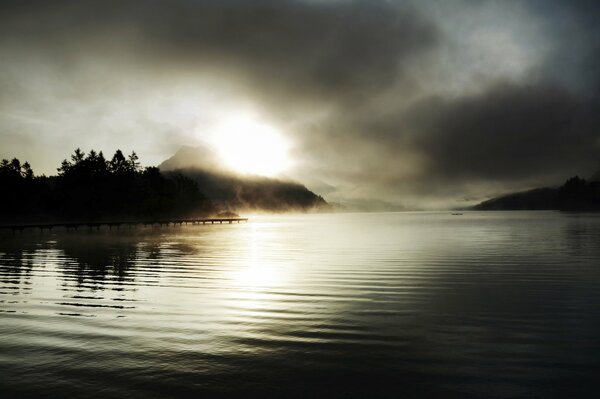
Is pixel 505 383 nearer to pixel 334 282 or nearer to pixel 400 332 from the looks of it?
pixel 400 332

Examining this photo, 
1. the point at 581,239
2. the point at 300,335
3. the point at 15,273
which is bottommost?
the point at 581,239

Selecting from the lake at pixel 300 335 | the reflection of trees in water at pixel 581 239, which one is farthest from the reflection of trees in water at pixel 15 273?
the reflection of trees in water at pixel 581 239

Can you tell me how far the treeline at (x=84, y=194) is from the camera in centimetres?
12450

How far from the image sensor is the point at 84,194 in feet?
453

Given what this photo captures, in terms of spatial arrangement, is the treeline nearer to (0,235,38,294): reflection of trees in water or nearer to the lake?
(0,235,38,294): reflection of trees in water

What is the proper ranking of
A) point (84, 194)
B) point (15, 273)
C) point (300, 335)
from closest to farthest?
1. point (300, 335)
2. point (15, 273)
3. point (84, 194)

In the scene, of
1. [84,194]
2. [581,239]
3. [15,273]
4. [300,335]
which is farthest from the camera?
[84,194]

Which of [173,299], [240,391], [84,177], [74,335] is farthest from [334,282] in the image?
[84,177]

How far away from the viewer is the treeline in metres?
124

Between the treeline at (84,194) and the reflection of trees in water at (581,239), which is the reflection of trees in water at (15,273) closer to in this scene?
the reflection of trees in water at (581,239)

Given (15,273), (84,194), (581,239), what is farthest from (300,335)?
(84,194)

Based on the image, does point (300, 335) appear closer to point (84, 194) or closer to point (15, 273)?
point (15, 273)

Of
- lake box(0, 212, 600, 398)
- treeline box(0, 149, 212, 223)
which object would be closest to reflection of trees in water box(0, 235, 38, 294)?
lake box(0, 212, 600, 398)

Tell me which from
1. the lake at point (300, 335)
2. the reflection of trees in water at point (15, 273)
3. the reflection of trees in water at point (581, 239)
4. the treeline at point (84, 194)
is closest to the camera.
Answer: the lake at point (300, 335)
